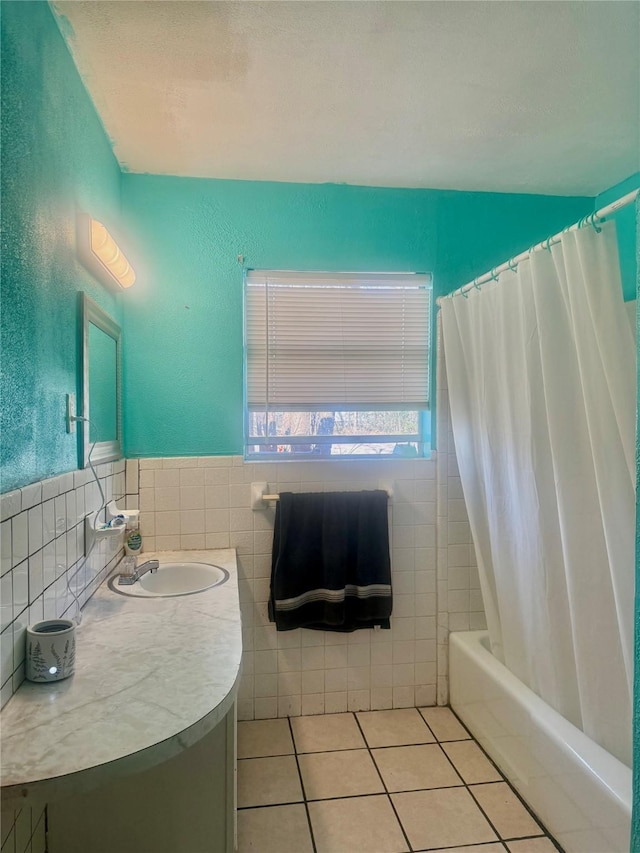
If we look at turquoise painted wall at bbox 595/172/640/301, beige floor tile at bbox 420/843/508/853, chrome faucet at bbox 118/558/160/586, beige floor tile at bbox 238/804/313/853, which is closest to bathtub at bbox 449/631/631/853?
beige floor tile at bbox 420/843/508/853

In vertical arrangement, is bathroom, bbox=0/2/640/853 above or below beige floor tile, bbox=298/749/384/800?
above

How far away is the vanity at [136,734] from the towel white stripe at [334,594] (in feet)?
2.05

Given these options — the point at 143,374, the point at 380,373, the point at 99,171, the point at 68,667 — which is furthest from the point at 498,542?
the point at 99,171

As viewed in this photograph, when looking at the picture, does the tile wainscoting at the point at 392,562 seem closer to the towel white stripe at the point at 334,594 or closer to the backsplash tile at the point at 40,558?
the towel white stripe at the point at 334,594

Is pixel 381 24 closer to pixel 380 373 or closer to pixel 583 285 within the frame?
pixel 583 285

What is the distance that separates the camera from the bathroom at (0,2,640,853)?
140 centimetres

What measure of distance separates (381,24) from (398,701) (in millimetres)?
2692

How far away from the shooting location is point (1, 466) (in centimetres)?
99

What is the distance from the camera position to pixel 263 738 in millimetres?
2107

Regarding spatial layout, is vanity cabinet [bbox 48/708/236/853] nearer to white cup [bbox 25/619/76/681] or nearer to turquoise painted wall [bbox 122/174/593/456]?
white cup [bbox 25/619/76/681]

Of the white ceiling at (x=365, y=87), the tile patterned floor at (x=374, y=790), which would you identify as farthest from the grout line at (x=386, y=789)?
the white ceiling at (x=365, y=87)

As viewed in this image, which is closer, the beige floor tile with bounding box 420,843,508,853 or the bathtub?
the bathtub

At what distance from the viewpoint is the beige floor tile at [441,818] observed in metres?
1.59

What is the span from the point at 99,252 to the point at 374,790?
2.15 metres
